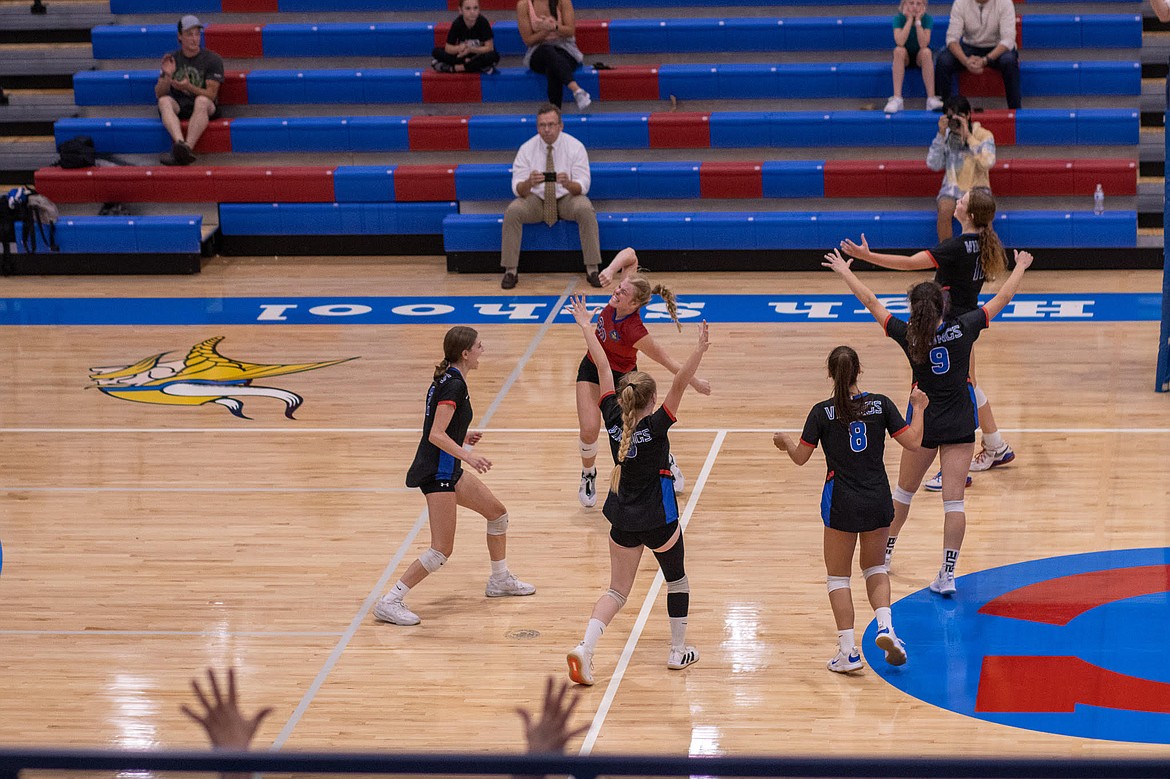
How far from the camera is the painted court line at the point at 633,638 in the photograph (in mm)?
6617

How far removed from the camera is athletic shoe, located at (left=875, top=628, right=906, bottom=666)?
271 inches

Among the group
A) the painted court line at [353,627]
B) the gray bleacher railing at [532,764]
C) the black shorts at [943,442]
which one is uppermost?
the gray bleacher railing at [532,764]

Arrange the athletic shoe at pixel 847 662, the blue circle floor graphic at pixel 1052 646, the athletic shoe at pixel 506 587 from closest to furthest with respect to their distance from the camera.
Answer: the blue circle floor graphic at pixel 1052 646
the athletic shoe at pixel 847 662
the athletic shoe at pixel 506 587

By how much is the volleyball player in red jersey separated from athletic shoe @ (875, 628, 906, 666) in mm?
1755

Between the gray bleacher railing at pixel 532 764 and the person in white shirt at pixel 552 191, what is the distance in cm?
1178

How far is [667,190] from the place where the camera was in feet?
50.7

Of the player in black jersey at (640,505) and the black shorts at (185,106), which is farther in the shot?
the black shorts at (185,106)

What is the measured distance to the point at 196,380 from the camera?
40.1 ft

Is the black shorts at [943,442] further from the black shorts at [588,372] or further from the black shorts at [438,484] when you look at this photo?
the black shorts at [438,484]

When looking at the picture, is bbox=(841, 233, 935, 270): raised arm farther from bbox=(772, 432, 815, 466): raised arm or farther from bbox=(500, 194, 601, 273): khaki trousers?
bbox=(500, 194, 601, 273): khaki trousers

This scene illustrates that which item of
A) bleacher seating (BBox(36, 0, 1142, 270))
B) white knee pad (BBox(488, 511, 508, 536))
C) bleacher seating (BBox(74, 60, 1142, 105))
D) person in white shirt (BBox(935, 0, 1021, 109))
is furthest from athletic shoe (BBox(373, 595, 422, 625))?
bleacher seating (BBox(74, 60, 1142, 105))

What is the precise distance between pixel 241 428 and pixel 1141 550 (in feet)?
20.4

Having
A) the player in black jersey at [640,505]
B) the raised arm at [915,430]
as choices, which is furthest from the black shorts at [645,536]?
the raised arm at [915,430]

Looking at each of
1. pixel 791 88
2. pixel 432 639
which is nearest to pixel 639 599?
pixel 432 639
